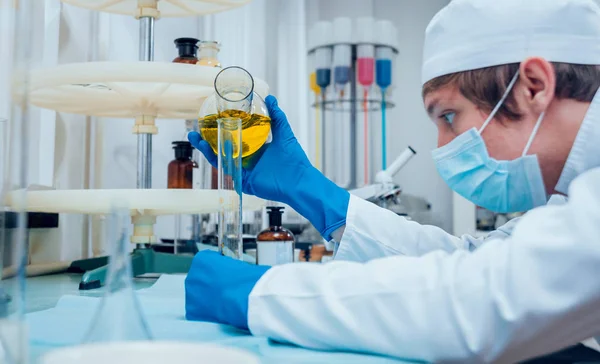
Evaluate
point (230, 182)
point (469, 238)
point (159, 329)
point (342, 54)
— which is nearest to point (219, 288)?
point (159, 329)

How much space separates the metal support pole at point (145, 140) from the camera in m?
1.38

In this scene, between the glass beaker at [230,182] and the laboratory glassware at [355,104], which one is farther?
the laboratory glassware at [355,104]

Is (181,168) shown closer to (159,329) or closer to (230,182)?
(230,182)

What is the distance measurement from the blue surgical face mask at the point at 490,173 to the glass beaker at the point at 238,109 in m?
0.39

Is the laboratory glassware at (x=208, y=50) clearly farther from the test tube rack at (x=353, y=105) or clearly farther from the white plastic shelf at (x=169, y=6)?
the test tube rack at (x=353, y=105)

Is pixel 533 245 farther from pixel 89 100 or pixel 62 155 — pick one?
pixel 62 155

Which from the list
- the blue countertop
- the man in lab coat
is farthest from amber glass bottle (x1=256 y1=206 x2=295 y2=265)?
the blue countertop

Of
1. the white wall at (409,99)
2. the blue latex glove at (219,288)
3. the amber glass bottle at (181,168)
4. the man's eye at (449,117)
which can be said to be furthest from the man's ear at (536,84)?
the white wall at (409,99)

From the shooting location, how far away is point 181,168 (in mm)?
1612

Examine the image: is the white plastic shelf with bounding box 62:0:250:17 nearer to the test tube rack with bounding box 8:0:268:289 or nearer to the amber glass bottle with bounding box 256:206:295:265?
the test tube rack with bounding box 8:0:268:289

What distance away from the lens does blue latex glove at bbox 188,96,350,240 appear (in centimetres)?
124

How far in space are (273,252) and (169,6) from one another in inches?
26.6

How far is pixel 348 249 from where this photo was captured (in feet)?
4.00

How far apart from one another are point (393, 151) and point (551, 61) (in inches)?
90.3
